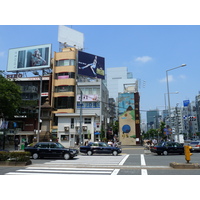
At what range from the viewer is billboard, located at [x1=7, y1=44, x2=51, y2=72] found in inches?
2196

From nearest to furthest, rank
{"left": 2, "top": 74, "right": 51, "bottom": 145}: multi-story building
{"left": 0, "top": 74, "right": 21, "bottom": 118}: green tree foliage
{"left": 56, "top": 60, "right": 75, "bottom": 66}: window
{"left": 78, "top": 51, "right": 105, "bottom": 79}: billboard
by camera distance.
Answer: {"left": 0, "top": 74, "right": 21, "bottom": 118}: green tree foliage < {"left": 2, "top": 74, "right": 51, "bottom": 145}: multi-story building < {"left": 78, "top": 51, "right": 105, "bottom": 79}: billboard < {"left": 56, "top": 60, "right": 75, "bottom": 66}: window

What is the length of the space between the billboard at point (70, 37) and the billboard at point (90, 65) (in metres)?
6.32

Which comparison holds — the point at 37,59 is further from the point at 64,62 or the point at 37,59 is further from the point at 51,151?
the point at 51,151

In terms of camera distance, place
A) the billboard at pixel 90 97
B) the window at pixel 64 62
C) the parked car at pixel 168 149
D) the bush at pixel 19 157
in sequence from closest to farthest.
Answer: the bush at pixel 19 157 < the parked car at pixel 168 149 < the billboard at pixel 90 97 < the window at pixel 64 62

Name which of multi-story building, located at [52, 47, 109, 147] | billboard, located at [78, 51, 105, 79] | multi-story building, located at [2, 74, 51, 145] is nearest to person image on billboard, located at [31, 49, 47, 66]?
multi-story building, located at [52, 47, 109, 147]

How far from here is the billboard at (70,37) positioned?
59.8 meters

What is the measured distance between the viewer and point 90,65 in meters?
58.0

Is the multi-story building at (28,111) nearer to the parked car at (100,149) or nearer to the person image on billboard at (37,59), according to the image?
the person image on billboard at (37,59)

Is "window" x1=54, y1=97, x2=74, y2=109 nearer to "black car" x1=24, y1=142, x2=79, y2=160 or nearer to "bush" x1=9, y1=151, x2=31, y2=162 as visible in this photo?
"black car" x1=24, y1=142, x2=79, y2=160

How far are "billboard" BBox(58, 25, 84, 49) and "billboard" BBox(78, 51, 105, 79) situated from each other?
6.32 m

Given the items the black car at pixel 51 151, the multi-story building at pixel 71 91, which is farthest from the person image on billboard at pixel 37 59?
the black car at pixel 51 151

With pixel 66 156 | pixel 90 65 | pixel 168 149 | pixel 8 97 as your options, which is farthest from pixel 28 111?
pixel 168 149

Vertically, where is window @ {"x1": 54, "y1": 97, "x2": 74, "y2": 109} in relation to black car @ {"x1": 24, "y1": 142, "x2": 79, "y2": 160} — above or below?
above

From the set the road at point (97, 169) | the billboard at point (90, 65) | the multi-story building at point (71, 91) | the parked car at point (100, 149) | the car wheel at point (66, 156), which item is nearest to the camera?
the road at point (97, 169)
